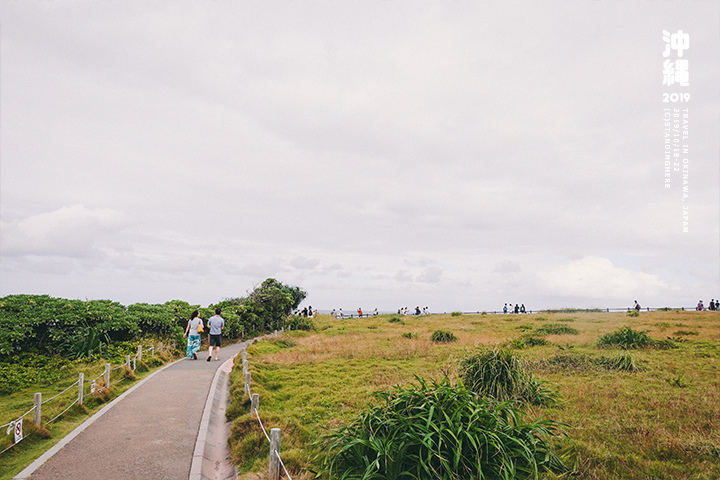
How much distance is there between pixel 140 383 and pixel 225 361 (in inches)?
174

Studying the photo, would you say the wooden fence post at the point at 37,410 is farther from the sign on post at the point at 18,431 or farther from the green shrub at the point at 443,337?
the green shrub at the point at 443,337

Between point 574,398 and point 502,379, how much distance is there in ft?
6.00

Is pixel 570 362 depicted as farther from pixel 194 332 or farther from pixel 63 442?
pixel 63 442

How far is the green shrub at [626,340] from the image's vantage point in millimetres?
17703

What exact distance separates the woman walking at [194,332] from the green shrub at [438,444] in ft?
40.1

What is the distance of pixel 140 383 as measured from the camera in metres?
13.1

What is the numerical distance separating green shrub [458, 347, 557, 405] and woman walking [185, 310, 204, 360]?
11.3 m

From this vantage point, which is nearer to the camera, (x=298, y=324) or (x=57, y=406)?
(x=57, y=406)

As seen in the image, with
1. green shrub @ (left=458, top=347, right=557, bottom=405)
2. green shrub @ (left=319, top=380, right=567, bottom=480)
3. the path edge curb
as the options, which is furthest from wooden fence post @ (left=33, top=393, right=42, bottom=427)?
green shrub @ (left=458, top=347, right=557, bottom=405)

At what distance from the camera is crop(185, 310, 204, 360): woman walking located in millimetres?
17281

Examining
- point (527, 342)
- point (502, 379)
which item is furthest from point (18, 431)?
point (527, 342)

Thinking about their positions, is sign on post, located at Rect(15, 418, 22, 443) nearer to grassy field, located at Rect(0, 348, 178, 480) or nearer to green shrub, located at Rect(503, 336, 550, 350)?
grassy field, located at Rect(0, 348, 178, 480)

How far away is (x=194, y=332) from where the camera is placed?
57.2 feet

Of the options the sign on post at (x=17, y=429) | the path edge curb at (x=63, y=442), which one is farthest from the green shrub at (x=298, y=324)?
the sign on post at (x=17, y=429)
